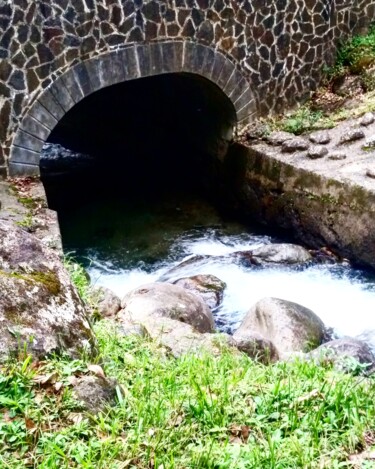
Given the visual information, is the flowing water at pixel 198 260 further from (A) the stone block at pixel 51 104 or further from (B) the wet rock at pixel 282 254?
(A) the stone block at pixel 51 104

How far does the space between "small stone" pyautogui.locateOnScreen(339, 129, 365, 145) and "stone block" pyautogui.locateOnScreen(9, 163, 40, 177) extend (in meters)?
4.66

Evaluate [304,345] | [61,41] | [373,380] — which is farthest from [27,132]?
[373,380]

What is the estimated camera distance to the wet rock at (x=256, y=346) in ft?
16.2

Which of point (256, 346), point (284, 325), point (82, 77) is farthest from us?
point (82, 77)

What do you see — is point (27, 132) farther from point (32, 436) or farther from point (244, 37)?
point (32, 436)

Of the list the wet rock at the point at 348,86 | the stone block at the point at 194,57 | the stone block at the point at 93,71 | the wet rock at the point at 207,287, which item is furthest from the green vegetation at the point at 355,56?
the wet rock at the point at 207,287

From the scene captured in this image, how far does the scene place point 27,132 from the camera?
827 cm

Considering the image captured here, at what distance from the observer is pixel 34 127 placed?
27.2 ft

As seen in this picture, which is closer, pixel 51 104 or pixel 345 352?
pixel 345 352

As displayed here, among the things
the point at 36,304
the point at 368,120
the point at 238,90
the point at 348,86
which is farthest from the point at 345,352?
the point at 348,86

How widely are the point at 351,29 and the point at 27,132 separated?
6.69 meters

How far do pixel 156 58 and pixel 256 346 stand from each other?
5.39 metres

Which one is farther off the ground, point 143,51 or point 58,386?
point 143,51

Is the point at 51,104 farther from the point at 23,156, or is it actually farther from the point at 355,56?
the point at 355,56
